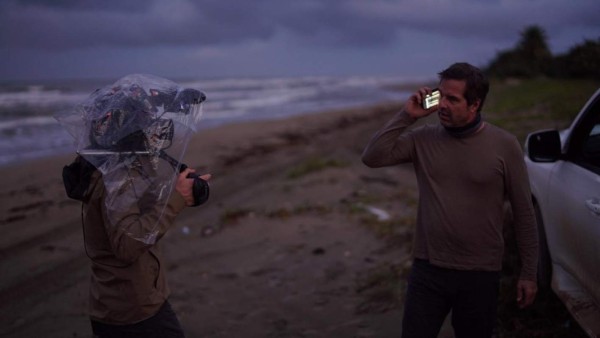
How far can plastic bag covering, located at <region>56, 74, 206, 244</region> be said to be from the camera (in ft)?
7.25

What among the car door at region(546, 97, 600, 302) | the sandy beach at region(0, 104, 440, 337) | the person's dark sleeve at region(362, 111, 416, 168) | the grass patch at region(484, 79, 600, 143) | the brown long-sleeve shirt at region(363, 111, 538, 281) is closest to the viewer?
the brown long-sleeve shirt at region(363, 111, 538, 281)

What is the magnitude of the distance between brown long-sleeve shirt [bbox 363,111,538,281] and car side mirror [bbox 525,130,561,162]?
3.45ft

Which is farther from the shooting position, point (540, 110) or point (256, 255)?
point (540, 110)

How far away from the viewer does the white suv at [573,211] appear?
2.96 metres

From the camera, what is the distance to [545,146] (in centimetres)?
351

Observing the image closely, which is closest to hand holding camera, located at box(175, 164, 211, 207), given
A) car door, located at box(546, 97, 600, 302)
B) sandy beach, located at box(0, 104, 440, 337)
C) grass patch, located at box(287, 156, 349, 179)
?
car door, located at box(546, 97, 600, 302)

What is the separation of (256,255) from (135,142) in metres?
4.33

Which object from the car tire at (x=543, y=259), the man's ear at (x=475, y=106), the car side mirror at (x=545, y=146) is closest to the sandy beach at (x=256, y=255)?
the car tire at (x=543, y=259)

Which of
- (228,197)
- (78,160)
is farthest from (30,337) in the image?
(228,197)

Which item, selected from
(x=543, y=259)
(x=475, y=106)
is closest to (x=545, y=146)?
(x=543, y=259)

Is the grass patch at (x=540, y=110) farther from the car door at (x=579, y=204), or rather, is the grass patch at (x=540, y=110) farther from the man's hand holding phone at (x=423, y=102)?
the man's hand holding phone at (x=423, y=102)

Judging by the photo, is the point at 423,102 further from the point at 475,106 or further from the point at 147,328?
the point at 147,328

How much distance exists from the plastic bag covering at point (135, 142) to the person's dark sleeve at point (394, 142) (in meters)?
0.96

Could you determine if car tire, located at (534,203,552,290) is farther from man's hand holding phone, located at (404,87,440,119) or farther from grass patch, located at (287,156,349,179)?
grass patch, located at (287,156,349,179)
